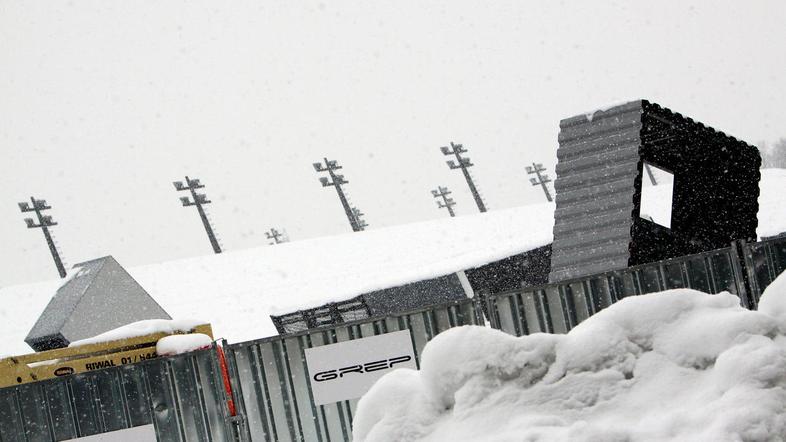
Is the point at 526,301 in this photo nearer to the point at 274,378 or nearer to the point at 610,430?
the point at 274,378

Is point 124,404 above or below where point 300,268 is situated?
below

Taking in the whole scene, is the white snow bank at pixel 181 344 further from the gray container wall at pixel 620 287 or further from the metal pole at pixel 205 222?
the metal pole at pixel 205 222

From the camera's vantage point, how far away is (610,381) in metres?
4.38

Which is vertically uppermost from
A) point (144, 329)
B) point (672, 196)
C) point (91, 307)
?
point (91, 307)

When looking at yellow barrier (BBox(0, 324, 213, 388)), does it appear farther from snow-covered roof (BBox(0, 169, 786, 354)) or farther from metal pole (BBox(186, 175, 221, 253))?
metal pole (BBox(186, 175, 221, 253))

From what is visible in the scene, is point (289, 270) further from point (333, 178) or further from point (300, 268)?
point (333, 178)

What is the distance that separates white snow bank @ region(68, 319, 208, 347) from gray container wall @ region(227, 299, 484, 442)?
6.44 feet

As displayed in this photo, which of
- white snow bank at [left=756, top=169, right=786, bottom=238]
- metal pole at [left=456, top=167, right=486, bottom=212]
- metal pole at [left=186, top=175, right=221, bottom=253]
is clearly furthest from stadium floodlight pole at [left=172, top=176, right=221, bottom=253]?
white snow bank at [left=756, top=169, right=786, bottom=238]

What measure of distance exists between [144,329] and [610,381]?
24.9 feet

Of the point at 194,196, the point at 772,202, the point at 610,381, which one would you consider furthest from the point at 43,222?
the point at 610,381

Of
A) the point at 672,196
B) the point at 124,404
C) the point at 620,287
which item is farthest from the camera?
the point at 672,196

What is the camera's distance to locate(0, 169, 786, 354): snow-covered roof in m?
37.4

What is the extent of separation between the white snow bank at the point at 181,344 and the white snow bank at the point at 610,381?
16.7ft

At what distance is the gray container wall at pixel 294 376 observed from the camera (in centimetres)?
895
